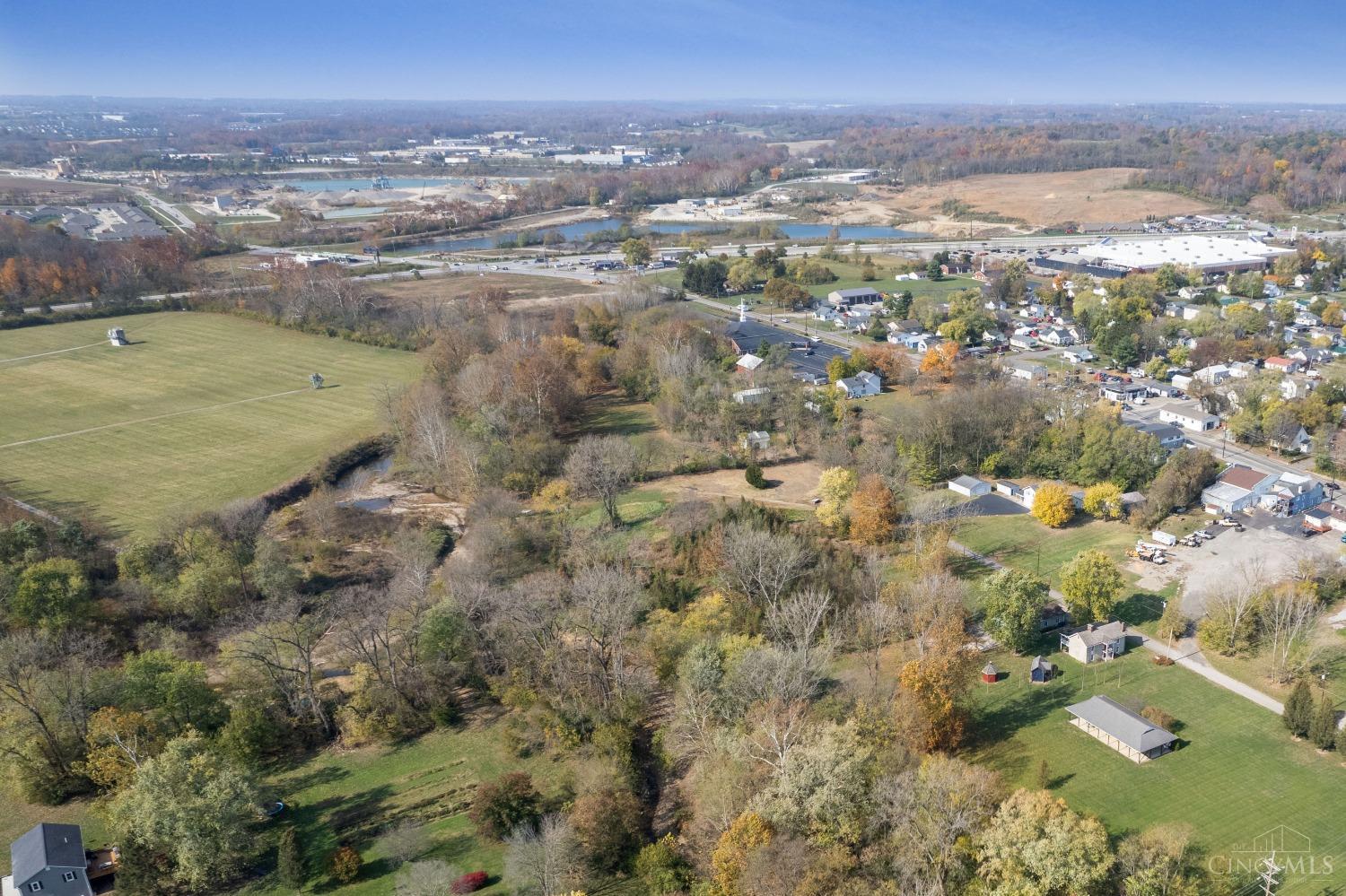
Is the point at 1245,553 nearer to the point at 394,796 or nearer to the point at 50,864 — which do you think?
the point at 394,796

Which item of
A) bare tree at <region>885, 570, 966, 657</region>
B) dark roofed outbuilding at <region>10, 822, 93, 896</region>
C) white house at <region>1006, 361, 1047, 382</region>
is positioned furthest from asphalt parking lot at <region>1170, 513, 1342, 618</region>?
dark roofed outbuilding at <region>10, 822, 93, 896</region>

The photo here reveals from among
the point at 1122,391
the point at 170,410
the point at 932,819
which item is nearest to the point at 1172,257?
the point at 1122,391

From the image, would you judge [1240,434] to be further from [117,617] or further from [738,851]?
[117,617]

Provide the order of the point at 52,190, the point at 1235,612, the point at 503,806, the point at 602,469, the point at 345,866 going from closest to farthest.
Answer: the point at 345,866 → the point at 503,806 → the point at 1235,612 → the point at 602,469 → the point at 52,190

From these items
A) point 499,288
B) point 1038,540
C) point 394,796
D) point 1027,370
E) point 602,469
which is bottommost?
point 394,796

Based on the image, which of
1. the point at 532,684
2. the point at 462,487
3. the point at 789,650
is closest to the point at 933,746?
the point at 789,650

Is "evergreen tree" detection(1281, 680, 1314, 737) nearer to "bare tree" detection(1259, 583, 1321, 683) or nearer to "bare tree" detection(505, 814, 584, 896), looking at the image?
"bare tree" detection(1259, 583, 1321, 683)

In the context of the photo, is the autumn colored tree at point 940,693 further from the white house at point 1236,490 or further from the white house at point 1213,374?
the white house at point 1213,374
